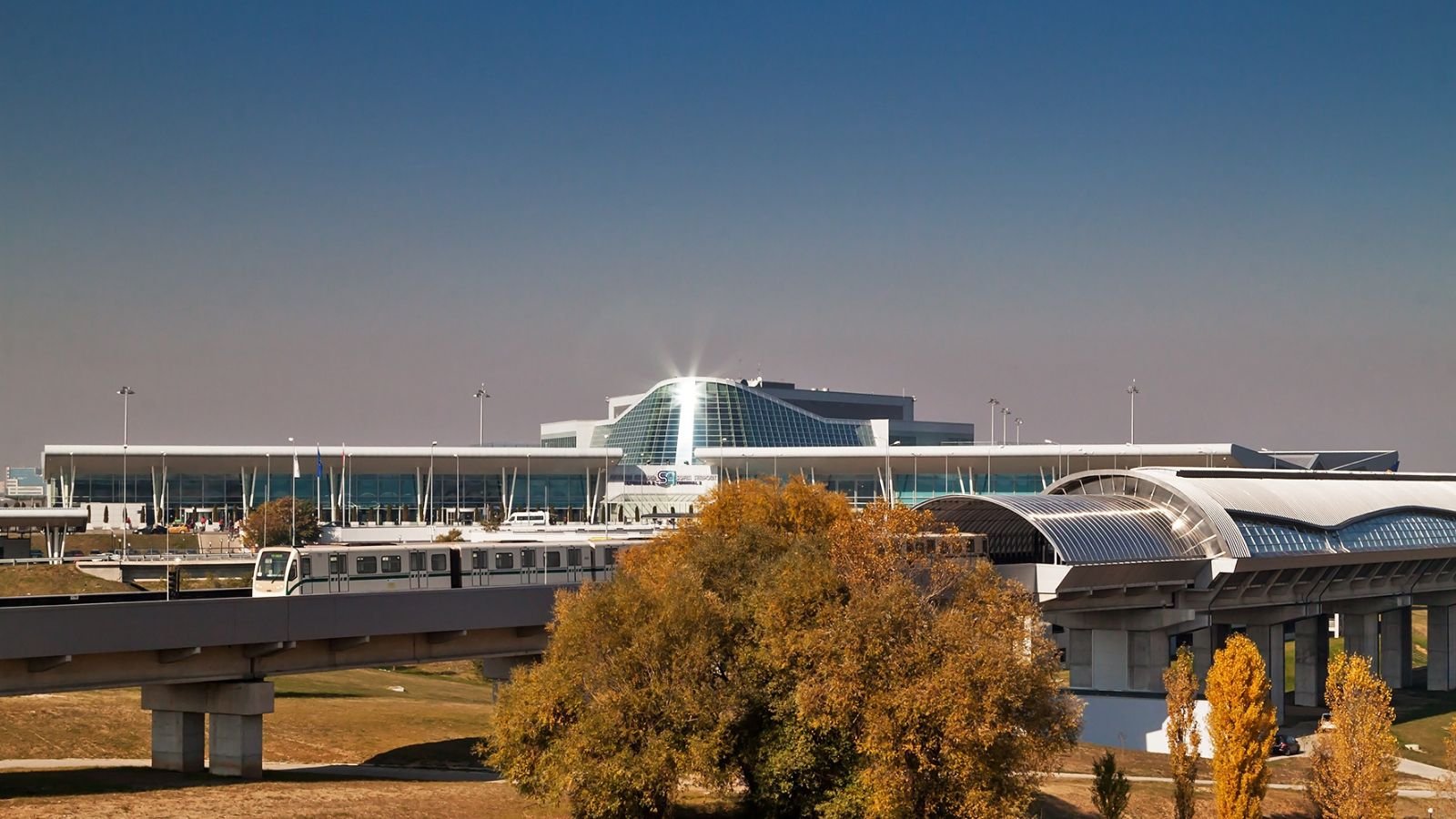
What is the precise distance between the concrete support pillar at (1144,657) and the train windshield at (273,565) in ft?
145

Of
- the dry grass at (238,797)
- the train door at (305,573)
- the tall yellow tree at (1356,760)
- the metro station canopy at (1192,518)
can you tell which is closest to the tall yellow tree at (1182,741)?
A: the tall yellow tree at (1356,760)

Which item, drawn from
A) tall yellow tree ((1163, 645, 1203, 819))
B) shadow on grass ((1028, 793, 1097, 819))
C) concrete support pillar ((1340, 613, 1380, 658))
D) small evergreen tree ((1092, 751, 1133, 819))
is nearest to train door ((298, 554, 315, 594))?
shadow on grass ((1028, 793, 1097, 819))

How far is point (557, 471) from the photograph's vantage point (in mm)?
163875

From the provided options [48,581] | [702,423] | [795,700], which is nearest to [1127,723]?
[795,700]

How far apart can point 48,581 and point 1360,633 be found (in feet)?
268

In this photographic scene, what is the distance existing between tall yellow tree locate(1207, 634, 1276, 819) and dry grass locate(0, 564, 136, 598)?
5935cm

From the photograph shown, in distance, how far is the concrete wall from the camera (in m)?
71.9

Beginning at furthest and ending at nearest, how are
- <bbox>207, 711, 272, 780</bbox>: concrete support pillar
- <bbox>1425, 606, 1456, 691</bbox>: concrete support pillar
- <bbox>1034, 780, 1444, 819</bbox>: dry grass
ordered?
<bbox>1425, 606, 1456, 691</bbox>: concrete support pillar → <bbox>1034, 780, 1444, 819</bbox>: dry grass → <bbox>207, 711, 272, 780</bbox>: concrete support pillar

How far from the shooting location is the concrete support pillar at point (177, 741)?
44.8m

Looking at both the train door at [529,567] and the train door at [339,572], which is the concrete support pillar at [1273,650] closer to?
the train door at [529,567]

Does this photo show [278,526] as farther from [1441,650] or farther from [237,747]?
[1441,650]

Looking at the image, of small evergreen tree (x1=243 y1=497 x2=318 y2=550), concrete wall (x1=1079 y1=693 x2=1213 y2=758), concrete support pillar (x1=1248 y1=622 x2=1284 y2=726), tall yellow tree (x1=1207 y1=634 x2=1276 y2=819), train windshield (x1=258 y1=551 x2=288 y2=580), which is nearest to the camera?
tall yellow tree (x1=1207 y1=634 x2=1276 y2=819)

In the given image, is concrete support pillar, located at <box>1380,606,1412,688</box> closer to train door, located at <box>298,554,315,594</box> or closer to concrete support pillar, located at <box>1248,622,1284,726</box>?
concrete support pillar, located at <box>1248,622,1284,726</box>

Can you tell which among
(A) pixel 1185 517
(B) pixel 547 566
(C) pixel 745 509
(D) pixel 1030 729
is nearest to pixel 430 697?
(B) pixel 547 566
